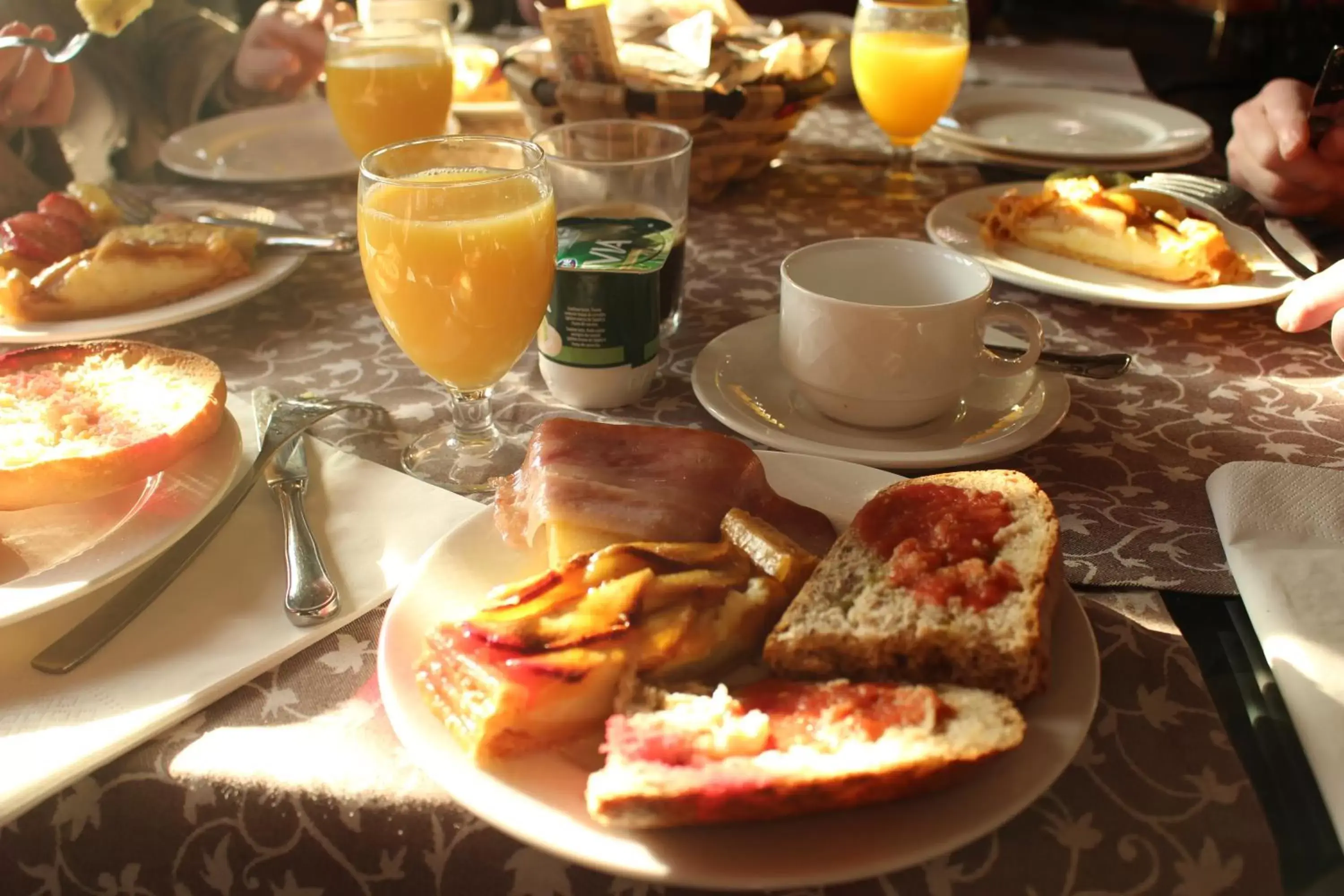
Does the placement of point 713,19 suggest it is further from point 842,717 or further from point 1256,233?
point 842,717

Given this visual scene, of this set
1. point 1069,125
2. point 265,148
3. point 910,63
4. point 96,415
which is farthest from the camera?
point 1069,125

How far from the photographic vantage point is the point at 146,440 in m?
0.87

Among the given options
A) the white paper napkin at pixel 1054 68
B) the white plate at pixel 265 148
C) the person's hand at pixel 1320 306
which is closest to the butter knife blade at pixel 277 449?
the white plate at pixel 265 148

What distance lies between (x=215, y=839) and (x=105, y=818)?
7cm

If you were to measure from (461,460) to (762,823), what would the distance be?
0.59 m

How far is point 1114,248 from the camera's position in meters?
1.44

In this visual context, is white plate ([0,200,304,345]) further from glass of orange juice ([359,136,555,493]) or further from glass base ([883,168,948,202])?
glass base ([883,168,948,202])

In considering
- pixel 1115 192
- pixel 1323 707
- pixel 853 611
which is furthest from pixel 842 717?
pixel 1115 192

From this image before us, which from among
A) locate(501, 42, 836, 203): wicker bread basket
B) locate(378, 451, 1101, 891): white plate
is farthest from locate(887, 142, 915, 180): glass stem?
locate(378, 451, 1101, 891): white plate

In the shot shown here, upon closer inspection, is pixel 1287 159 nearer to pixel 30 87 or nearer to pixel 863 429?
pixel 863 429

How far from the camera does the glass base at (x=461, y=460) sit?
99 centimetres

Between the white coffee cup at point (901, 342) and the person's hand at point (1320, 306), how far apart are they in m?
0.34

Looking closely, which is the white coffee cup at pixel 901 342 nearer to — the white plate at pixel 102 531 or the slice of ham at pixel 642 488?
the slice of ham at pixel 642 488

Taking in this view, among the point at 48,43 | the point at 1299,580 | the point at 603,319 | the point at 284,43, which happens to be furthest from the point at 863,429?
the point at 284,43
